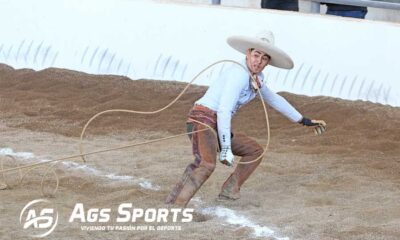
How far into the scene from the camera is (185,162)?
8398 mm

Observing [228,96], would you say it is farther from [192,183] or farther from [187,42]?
[187,42]

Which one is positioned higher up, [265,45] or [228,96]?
[265,45]

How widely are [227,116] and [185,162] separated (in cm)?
174

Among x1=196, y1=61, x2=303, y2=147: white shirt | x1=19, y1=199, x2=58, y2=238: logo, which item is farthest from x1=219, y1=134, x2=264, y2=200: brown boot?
x1=19, y1=199, x2=58, y2=238: logo

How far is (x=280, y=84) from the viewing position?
1089 centimetres

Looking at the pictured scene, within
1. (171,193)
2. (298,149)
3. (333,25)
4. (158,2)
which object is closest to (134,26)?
(158,2)

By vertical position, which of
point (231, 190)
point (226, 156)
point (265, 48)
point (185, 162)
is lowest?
point (185, 162)

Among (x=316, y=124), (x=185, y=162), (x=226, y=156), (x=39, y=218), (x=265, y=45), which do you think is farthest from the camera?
(x=185, y=162)

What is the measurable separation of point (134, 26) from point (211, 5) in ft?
3.17

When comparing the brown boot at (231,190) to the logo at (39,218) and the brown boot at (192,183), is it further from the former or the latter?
the logo at (39,218)

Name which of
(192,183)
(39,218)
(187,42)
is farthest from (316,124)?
(187,42)

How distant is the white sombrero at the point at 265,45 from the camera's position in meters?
6.84

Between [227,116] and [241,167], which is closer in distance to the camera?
[227,116]

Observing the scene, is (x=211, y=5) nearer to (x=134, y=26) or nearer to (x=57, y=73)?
(x=134, y=26)
